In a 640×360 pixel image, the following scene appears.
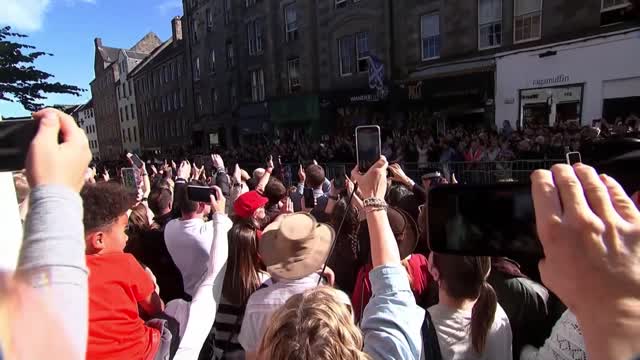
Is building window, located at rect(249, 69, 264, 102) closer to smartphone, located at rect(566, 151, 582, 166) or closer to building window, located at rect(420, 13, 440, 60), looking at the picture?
building window, located at rect(420, 13, 440, 60)

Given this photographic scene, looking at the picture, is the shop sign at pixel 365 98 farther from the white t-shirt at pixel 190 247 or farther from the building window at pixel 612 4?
the white t-shirt at pixel 190 247

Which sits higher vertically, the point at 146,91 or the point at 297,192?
the point at 146,91

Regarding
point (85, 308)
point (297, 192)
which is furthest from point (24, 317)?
point (297, 192)

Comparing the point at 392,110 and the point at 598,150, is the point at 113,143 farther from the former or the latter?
the point at 598,150

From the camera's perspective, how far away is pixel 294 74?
24234 millimetres

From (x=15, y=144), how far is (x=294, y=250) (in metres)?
1.65

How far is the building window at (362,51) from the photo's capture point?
1964 centimetres

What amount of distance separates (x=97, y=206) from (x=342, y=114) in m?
19.7

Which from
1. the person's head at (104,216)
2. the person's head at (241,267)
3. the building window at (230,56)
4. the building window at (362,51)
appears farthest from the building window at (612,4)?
the building window at (230,56)

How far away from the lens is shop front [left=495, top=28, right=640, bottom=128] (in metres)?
11.6

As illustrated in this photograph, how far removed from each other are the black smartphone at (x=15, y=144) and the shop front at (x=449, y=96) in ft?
50.8

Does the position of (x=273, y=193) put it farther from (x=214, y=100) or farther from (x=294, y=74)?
(x=214, y=100)

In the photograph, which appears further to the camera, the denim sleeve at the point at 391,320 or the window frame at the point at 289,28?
the window frame at the point at 289,28

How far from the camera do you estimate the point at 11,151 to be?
905mm
